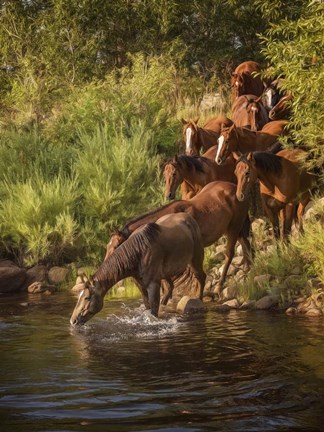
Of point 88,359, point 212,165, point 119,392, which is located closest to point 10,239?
point 212,165

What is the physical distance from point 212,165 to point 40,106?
1053cm

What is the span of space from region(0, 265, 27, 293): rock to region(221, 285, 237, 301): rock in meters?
4.15

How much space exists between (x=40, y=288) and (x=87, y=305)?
170 inches

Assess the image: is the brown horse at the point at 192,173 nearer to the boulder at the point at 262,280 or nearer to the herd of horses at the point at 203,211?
the herd of horses at the point at 203,211

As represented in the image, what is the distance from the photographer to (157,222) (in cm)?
1348

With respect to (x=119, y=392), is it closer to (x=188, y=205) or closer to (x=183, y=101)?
(x=188, y=205)

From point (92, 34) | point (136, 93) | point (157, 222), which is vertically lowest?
point (157, 222)

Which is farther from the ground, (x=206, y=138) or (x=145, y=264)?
(x=206, y=138)

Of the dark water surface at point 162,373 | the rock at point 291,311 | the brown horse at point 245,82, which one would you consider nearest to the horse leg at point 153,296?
the dark water surface at point 162,373

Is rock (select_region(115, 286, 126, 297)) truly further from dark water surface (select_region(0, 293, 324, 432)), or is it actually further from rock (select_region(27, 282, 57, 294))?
dark water surface (select_region(0, 293, 324, 432))

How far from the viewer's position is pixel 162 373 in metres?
9.55

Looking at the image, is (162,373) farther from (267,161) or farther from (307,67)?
(307,67)

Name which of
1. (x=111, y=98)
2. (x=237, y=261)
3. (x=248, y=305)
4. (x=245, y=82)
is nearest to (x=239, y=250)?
Answer: (x=237, y=261)

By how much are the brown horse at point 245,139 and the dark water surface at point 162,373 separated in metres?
3.78
